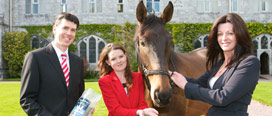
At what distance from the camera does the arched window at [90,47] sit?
18.9 metres

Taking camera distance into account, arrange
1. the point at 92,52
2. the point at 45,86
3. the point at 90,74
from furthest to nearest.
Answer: the point at 92,52 → the point at 90,74 → the point at 45,86

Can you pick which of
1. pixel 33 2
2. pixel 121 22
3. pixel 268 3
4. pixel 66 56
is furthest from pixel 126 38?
pixel 66 56

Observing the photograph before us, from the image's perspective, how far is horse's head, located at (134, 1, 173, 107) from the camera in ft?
6.92

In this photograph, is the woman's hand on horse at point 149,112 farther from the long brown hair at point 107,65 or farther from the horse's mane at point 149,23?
the horse's mane at point 149,23

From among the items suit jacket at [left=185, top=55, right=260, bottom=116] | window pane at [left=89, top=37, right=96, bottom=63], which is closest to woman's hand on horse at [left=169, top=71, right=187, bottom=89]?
suit jacket at [left=185, top=55, right=260, bottom=116]

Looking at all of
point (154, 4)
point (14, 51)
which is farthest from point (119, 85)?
point (14, 51)

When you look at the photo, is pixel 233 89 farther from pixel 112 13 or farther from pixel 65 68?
pixel 112 13

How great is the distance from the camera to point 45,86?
2.20 metres

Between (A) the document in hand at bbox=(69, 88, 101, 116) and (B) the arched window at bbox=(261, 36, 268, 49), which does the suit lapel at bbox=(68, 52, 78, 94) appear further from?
(B) the arched window at bbox=(261, 36, 268, 49)

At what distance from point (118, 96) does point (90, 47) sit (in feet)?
56.2

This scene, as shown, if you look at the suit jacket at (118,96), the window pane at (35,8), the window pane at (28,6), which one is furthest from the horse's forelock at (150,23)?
the window pane at (28,6)

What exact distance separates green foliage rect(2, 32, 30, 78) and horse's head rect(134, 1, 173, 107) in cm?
1778

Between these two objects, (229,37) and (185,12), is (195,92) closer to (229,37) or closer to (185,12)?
(229,37)

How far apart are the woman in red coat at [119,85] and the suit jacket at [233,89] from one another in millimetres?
695
